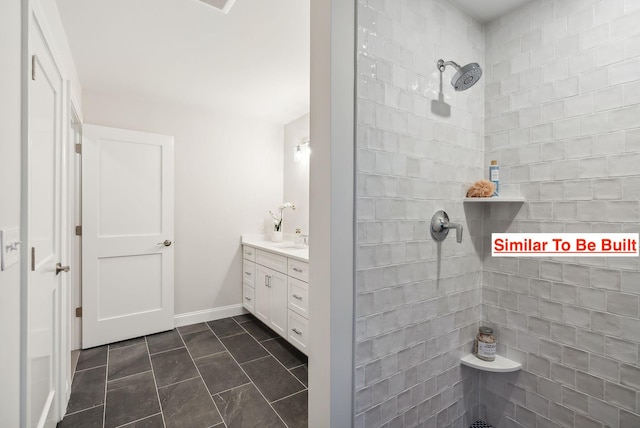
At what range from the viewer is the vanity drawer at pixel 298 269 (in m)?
2.32

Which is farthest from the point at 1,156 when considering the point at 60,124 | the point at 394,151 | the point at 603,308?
the point at 603,308

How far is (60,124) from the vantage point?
1.66 meters

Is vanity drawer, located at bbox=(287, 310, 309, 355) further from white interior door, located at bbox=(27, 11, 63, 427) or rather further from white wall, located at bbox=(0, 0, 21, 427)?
white wall, located at bbox=(0, 0, 21, 427)

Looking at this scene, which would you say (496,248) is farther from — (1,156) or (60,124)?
(60,124)

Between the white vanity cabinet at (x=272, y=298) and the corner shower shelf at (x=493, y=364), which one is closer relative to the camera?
the corner shower shelf at (x=493, y=364)

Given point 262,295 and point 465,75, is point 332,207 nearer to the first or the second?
point 465,75

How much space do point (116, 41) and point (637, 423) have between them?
3.56 m

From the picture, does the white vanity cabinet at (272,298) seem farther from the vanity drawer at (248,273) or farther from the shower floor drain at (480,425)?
the shower floor drain at (480,425)

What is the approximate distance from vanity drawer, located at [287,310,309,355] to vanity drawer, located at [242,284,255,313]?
0.91 m

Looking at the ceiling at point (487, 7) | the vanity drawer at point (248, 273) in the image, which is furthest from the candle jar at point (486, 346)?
the vanity drawer at point (248, 273)

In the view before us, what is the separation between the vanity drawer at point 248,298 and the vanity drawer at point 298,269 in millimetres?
1018

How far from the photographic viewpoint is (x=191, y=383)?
2.17 m

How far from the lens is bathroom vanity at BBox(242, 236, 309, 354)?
94.0 inches

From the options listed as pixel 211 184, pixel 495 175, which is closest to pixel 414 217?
pixel 495 175
